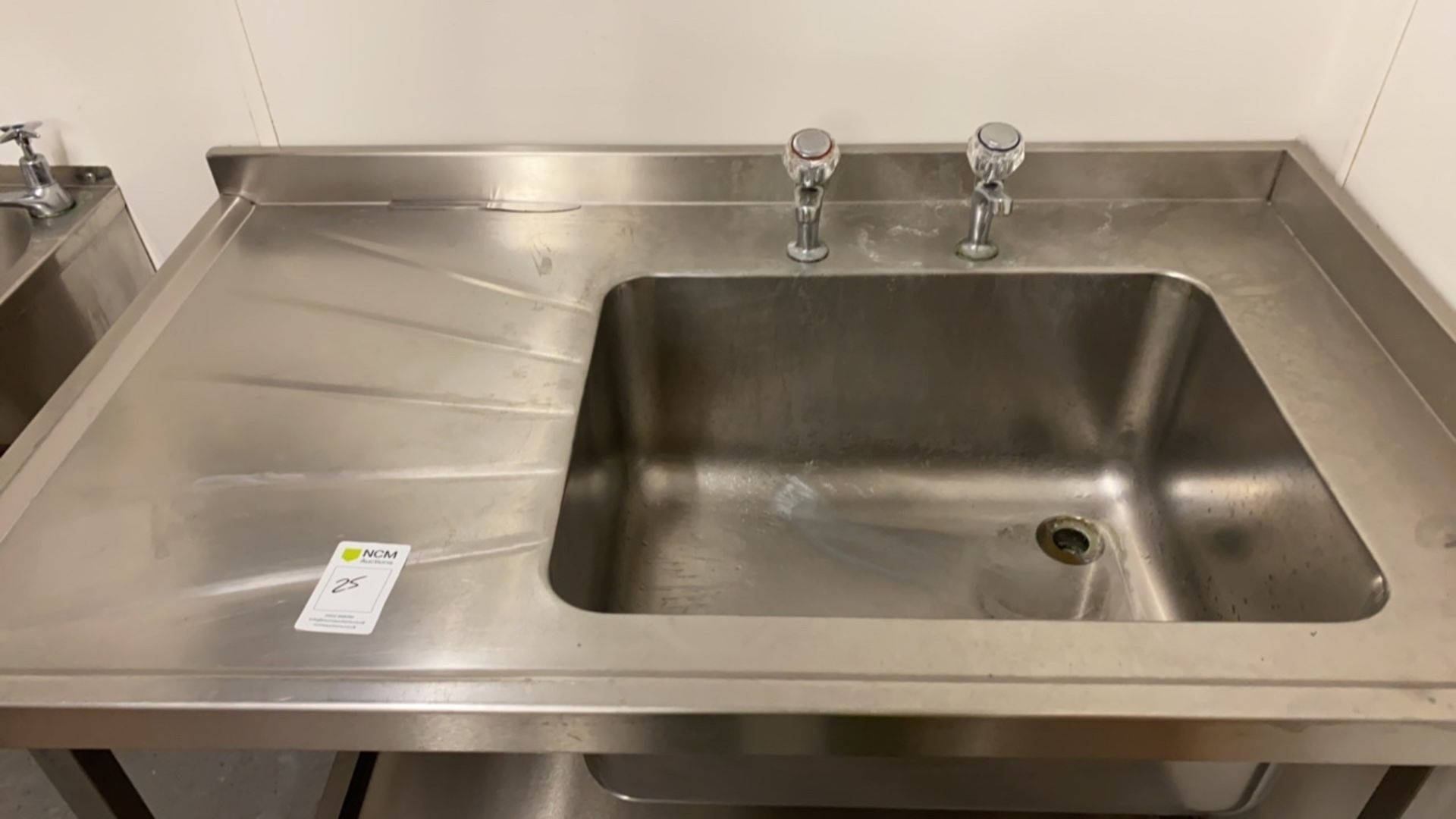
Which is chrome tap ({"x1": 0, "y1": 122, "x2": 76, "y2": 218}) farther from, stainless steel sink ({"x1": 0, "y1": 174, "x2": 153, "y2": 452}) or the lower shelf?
the lower shelf

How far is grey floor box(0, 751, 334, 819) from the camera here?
1.28 m

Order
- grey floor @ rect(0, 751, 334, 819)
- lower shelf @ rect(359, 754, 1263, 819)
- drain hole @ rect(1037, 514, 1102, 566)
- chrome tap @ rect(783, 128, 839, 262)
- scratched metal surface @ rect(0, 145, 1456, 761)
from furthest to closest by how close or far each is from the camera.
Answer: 1. grey floor @ rect(0, 751, 334, 819)
2. drain hole @ rect(1037, 514, 1102, 566)
3. chrome tap @ rect(783, 128, 839, 262)
4. lower shelf @ rect(359, 754, 1263, 819)
5. scratched metal surface @ rect(0, 145, 1456, 761)

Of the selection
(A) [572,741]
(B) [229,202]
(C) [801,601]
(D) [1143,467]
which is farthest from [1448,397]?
(B) [229,202]

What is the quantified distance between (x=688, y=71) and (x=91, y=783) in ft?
2.64

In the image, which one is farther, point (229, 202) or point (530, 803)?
point (229, 202)

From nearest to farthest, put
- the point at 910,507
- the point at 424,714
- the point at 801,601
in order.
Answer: the point at 424,714 < the point at 801,601 < the point at 910,507

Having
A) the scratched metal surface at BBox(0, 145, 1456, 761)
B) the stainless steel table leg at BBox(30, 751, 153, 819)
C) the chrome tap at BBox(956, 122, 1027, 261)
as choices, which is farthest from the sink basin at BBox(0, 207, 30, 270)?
the chrome tap at BBox(956, 122, 1027, 261)

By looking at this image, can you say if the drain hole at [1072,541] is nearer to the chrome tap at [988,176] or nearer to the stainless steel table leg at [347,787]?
the chrome tap at [988,176]

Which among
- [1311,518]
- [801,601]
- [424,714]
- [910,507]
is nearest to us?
[424,714]

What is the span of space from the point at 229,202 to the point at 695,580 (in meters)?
0.67

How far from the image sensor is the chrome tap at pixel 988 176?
34.9 inches

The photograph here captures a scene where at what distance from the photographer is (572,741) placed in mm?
581

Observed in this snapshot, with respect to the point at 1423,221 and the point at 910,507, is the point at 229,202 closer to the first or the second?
the point at 910,507

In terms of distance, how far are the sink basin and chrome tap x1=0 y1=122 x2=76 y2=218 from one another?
0.02 m
